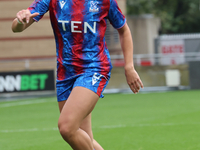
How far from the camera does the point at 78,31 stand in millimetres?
4219

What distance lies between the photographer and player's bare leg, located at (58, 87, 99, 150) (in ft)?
A: 12.8

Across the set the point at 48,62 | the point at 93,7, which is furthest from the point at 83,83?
the point at 48,62

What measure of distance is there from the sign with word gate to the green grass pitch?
3.26m

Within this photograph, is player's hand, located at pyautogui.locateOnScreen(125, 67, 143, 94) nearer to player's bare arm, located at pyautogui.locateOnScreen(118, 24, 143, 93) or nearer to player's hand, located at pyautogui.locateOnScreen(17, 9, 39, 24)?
player's bare arm, located at pyautogui.locateOnScreen(118, 24, 143, 93)

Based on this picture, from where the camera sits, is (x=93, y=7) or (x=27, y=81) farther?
(x=27, y=81)

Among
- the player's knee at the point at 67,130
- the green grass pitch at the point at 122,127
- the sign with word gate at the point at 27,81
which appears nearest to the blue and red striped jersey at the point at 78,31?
the player's knee at the point at 67,130

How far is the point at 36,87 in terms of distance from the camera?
1691 centimetres

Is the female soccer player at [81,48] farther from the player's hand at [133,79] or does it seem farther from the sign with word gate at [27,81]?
the sign with word gate at [27,81]

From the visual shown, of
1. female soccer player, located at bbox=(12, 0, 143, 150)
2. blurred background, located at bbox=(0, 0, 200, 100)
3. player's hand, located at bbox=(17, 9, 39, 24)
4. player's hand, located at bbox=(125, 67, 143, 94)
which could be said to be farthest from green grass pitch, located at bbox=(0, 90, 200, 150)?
blurred background, located at bbox=(0, 0, 200, 100)

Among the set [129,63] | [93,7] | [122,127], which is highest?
[93,7]

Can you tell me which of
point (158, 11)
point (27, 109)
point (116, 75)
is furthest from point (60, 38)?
point (158, 11)

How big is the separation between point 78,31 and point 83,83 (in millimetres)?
507

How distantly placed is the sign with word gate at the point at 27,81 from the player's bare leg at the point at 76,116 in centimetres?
1293

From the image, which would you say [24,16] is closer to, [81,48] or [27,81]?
[81,48]
